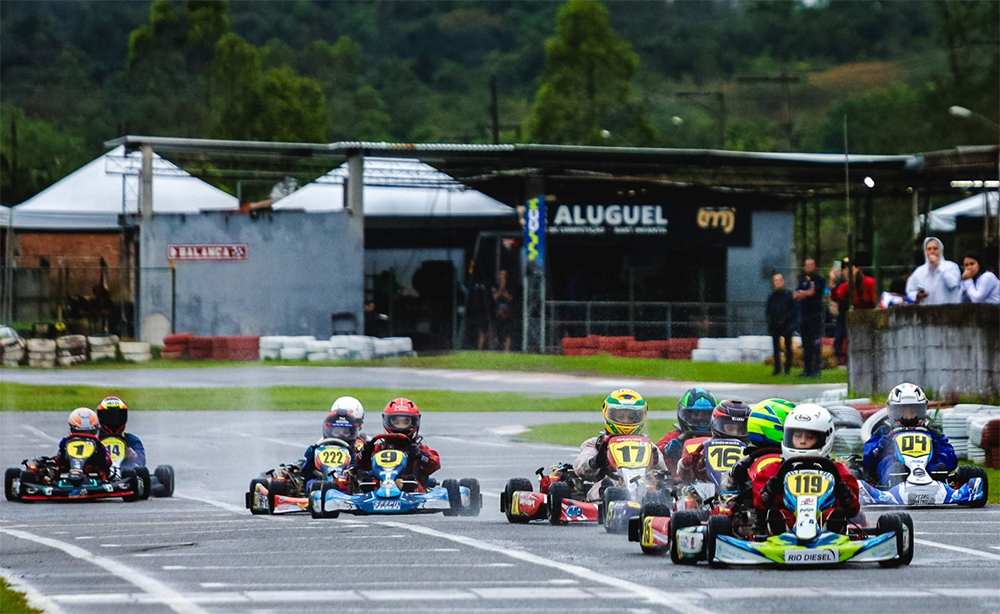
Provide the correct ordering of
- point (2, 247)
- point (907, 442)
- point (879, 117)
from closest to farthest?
point (907, 442), point (879, 117), point (2, 247)

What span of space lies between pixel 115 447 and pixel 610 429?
18.9ft

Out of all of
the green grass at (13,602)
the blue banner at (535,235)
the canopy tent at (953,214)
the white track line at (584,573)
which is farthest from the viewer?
the blue banner at (535,235)

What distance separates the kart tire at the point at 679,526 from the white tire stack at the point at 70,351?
2033 cm

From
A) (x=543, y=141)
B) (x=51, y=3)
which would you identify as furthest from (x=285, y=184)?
(x=51, y=3)

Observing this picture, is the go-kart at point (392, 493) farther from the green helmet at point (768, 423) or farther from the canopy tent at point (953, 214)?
the canopy tent at point (953, 214)

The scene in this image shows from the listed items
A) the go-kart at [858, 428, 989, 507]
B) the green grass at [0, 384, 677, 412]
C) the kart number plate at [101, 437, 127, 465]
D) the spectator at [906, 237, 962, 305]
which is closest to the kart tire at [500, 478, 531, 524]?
the go-kart at [858, 428, 989, 507]

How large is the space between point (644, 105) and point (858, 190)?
10638 mm

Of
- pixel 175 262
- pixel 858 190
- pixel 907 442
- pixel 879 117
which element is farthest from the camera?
pixel 879 117

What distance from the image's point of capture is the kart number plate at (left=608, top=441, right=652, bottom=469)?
41.3 feet

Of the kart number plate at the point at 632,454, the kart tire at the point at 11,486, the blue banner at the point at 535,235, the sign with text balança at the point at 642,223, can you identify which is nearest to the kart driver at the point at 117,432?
the kart tire at the point at 11,486

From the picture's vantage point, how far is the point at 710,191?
38406 millimetres

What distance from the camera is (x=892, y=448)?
47.0 ft

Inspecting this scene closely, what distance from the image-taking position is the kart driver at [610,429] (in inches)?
504

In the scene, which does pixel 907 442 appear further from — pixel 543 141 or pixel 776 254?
pixel 543 141
